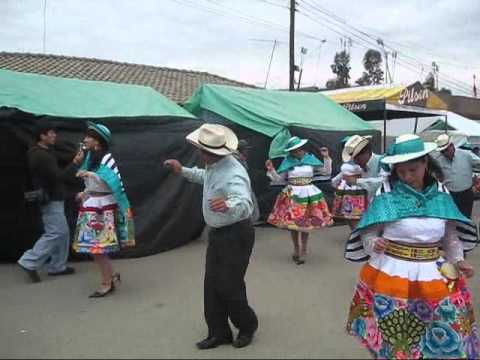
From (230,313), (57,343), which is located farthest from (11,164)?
(230,313)

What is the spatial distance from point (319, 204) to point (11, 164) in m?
3.97

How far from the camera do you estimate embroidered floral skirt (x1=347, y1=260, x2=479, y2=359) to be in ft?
9.23

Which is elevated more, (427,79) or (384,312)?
(427,79)

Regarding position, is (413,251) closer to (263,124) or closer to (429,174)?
(429,174)

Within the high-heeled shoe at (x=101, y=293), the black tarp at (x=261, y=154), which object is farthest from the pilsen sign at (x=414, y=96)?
the high-heeled shoe at (x=101, y=293)

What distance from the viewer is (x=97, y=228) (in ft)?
16.4

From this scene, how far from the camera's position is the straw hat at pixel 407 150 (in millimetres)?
2883

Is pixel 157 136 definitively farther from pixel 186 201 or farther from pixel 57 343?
pixel 57 343

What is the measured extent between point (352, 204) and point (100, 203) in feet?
12.8

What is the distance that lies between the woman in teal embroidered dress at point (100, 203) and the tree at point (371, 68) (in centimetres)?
4924

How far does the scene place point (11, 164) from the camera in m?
6.17

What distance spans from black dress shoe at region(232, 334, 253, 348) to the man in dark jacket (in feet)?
8.64

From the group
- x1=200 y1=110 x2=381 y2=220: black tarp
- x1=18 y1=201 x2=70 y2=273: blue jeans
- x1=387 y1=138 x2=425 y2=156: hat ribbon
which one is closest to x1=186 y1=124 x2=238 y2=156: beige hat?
x1=387 y1=138 x2=425 y2=156: hat ribbon

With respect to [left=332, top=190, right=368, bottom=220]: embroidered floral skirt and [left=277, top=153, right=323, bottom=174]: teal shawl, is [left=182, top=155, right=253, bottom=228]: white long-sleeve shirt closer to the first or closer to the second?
[left=277, top=153, right=323, bottom=174]: teal shawl
